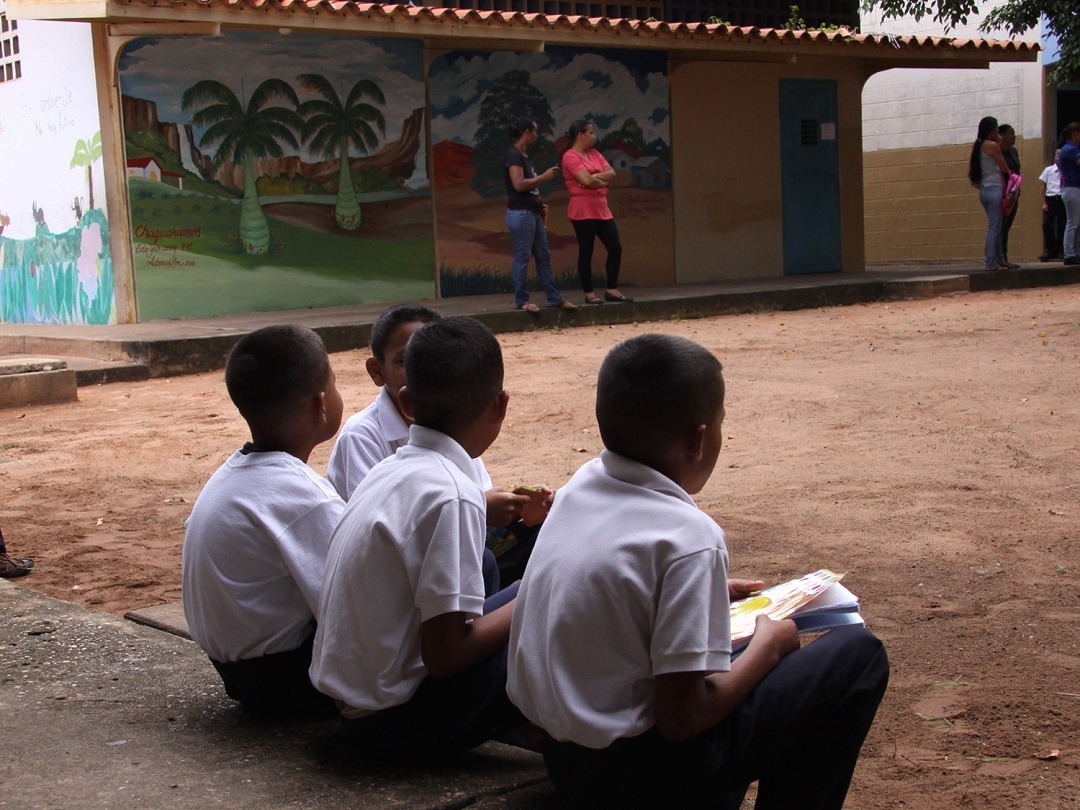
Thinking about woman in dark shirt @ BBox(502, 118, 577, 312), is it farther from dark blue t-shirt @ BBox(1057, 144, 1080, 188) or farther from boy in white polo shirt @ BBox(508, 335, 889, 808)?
boy in white polo shirt @ BBox(508, 335, 889, 808)

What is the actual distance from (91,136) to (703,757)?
11.3 meters

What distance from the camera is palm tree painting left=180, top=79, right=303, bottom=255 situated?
482 inches

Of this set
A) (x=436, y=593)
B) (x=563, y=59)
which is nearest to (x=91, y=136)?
(x=563, y=59)

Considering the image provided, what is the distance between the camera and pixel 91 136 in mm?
12094

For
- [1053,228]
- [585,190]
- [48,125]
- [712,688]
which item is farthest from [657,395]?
[1053,228]

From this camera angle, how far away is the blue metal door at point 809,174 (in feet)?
54.2

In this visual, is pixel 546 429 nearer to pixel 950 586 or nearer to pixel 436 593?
pixel 950 586

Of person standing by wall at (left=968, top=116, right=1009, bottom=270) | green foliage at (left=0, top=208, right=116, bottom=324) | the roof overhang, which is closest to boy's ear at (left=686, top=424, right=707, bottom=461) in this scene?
the roof overhang

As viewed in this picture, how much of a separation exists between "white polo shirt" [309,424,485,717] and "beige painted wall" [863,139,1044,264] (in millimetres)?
17672

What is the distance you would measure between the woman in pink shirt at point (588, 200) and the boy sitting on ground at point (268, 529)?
964cm

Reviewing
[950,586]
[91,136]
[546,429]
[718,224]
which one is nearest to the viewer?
[950,586]

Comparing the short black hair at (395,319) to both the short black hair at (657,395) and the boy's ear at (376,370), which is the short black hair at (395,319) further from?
the short black hair at (657,395)

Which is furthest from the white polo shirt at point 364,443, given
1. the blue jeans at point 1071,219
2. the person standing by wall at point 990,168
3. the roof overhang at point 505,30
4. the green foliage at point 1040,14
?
the blue jeans at point 1071,219

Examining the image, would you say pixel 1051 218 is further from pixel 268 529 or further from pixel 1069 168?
pixel 268 529
